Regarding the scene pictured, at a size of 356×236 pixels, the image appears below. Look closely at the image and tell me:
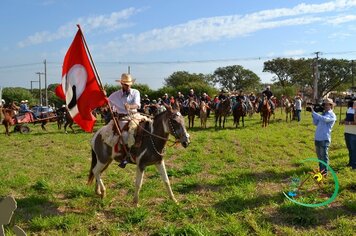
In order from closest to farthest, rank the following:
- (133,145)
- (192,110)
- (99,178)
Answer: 1. (133,145)
2. (99,178)
3. (192,110)

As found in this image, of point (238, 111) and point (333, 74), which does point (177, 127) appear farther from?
point (333, 74)

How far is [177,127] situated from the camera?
680 cm

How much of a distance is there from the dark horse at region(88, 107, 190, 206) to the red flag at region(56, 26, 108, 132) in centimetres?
67

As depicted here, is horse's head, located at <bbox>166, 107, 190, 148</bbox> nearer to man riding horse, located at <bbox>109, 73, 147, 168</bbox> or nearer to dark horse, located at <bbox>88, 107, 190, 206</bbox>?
dark horse, located at <bbox>88, 107, 190, 206</bbox>

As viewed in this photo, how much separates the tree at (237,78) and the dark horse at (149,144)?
261 ft

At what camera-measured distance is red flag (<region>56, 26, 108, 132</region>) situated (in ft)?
23.4

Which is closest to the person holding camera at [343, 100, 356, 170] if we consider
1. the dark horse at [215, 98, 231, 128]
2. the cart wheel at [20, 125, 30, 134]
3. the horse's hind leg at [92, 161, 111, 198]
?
the horse's hind leg at [92, 161, 111, 198]

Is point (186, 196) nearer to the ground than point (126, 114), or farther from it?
nearer to the ground

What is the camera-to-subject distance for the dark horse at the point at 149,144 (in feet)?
22.4

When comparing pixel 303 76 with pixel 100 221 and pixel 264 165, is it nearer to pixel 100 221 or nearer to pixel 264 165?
pixel 264 165

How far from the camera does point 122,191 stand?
27.3 ft

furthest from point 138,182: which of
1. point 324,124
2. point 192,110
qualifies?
point 192,110

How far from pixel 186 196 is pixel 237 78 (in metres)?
81.7

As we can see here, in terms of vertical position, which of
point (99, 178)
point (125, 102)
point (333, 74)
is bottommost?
point (99, 178)
